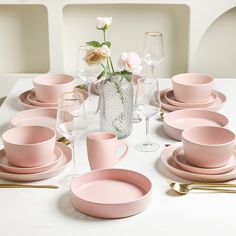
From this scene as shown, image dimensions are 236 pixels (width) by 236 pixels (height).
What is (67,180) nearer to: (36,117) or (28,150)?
(28,150)

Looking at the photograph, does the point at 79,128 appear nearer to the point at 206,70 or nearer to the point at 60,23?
the point at 60,23

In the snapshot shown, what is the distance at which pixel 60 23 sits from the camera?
2926 mm

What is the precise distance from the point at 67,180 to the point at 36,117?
508mm

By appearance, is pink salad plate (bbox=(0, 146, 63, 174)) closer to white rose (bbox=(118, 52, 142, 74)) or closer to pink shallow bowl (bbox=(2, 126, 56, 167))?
pink shallow bowl (bbox=(2, 126, 56, 167))

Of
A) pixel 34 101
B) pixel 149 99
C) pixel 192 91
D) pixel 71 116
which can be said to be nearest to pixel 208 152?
pixel 149 99

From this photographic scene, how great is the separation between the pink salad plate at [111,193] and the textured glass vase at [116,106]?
0.32 m

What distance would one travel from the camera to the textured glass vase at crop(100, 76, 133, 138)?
169cm

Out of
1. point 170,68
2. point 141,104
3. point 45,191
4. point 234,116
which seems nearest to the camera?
point 45,191

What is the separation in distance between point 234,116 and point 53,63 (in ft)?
4.55

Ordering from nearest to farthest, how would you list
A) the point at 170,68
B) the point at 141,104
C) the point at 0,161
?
the point at 0,161
the point at 141,104
the point at 170,68

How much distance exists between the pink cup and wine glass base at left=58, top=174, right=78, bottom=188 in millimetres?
55

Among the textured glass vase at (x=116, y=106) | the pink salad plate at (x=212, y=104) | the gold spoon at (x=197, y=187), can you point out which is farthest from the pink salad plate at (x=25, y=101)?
the gold spoon at (x=197, y=187)

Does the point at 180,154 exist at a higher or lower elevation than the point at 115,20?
lower

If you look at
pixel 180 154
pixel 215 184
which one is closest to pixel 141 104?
pixel 180 154
